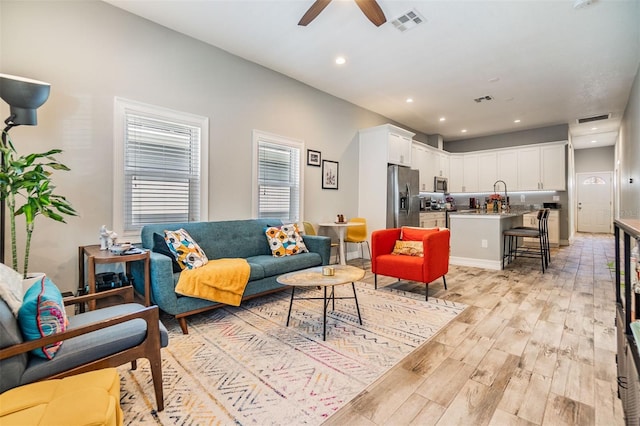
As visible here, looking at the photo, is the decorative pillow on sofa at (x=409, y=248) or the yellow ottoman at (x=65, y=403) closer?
the yellow ottoman at (x=65, y=403)

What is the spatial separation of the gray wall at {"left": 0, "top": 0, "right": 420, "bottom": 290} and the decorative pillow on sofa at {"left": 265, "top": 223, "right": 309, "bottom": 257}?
600 millimetres

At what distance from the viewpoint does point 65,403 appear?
3.39ft

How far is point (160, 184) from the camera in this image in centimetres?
331

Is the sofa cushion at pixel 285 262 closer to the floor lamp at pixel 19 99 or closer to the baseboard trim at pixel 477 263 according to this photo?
the floor lamp at pixel 19 99

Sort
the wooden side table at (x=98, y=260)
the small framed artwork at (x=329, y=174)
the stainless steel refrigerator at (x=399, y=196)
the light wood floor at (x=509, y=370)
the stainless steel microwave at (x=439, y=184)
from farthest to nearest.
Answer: the stainless steel microwave at (x=439, y=184)
the stainless steel refrigerator at (x=399, y=196)
the small framed artwork at (x=329, y=174)
the wooden side table at (x=98, y=260)
the light wood floor at (x=509, y=370)

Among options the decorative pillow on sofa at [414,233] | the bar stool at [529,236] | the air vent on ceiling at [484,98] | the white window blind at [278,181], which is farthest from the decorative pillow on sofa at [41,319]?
the air vent on ceiling at [484,98]

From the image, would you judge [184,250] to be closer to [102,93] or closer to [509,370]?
[102,93]

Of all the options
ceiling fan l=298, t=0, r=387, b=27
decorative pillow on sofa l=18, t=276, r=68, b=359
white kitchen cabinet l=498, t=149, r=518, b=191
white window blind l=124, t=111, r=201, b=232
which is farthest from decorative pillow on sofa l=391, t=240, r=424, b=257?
white kitchen cabinet l=498, t=149, r=518, b=191

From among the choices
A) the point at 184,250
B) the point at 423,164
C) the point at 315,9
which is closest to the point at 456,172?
the point at 423,164

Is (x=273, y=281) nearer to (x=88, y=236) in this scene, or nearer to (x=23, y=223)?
(x=88, y=236)

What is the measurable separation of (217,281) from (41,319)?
1.43 metres

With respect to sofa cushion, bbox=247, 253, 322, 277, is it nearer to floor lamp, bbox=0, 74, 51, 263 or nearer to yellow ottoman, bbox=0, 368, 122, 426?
yellow ottoman, bbox=0, 368, 122, 426

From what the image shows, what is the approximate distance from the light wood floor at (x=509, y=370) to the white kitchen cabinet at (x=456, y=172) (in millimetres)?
5236

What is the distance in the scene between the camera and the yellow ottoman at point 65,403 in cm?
97
